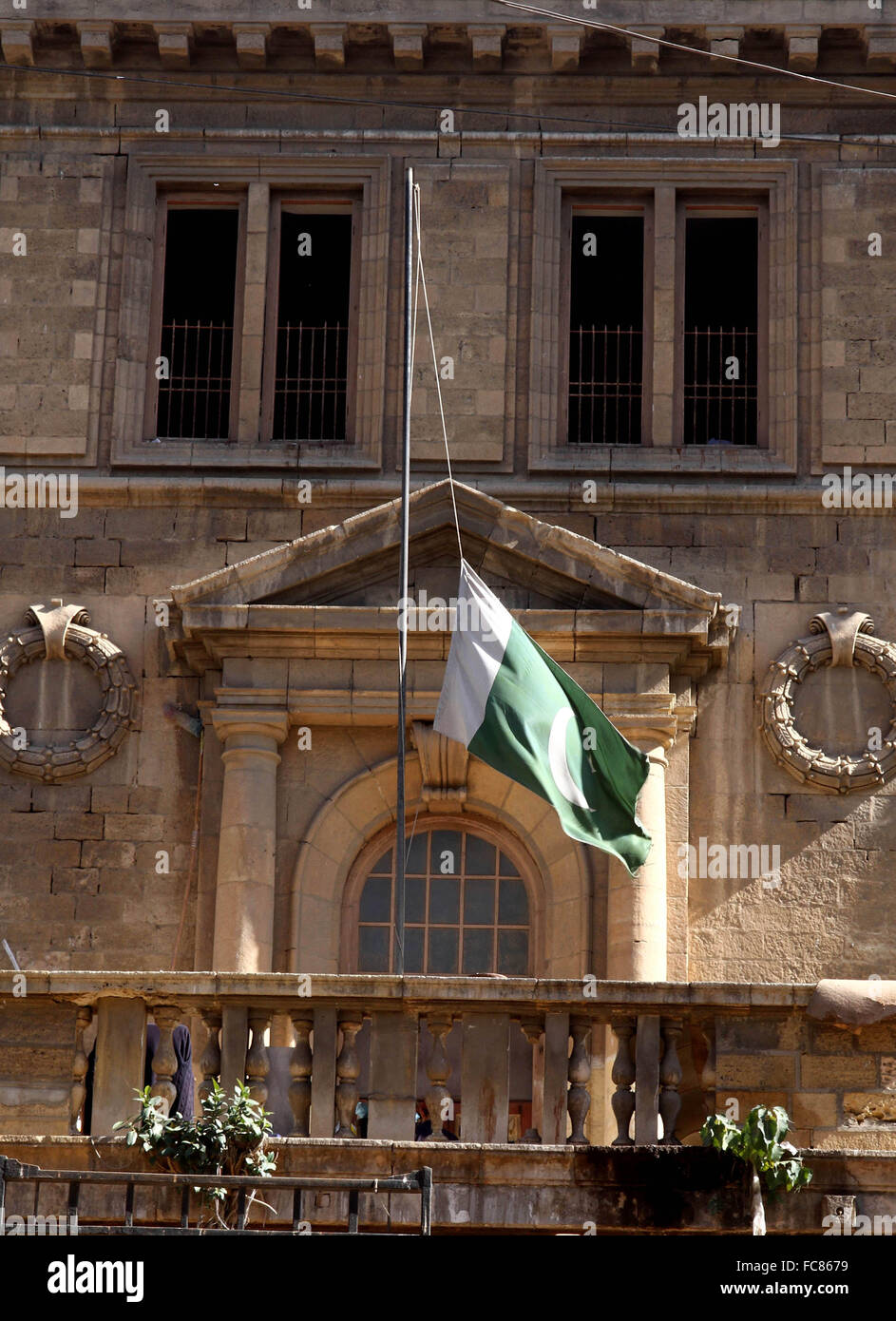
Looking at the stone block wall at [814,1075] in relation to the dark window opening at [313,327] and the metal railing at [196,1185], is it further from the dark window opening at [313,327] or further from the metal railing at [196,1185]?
the dark window opening at [313,327]

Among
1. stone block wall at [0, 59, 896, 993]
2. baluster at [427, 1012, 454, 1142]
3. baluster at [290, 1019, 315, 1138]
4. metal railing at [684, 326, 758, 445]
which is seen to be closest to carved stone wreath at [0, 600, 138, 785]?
stone block wall at [0, 59, 896, 993]

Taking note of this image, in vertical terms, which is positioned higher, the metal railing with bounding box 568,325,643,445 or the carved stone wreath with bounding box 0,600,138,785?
the metal railing with bounding box 568,325,643,445

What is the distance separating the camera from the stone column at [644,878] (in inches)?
736

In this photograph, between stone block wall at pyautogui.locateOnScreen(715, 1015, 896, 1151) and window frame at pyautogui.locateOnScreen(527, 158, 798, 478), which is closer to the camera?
stone block wall at pyautogui.locateOnScreen(715, 1015, 896, 1151)

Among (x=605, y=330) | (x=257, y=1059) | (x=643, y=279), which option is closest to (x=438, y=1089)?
(x=257, y=1059)

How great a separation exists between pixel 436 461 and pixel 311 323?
167 centimetres

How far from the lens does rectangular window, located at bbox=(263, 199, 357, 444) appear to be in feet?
68.9

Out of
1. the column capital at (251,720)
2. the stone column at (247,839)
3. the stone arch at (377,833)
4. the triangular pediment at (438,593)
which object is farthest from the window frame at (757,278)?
the stone column at (247,839)

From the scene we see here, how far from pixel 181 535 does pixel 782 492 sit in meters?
4.55

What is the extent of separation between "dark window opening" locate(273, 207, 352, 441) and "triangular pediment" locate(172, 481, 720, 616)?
1544 millimetres

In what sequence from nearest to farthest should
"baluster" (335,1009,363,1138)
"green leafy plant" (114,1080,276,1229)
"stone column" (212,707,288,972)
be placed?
"green leafy plant" (114,1080,276,1229) < "baluster" (335,1009,363,1138) < "stone column" (212,707,288,972)

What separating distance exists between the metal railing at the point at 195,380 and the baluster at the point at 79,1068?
24.7 ft

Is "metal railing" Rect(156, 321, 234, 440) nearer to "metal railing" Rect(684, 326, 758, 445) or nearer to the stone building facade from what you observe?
the stone building facade
